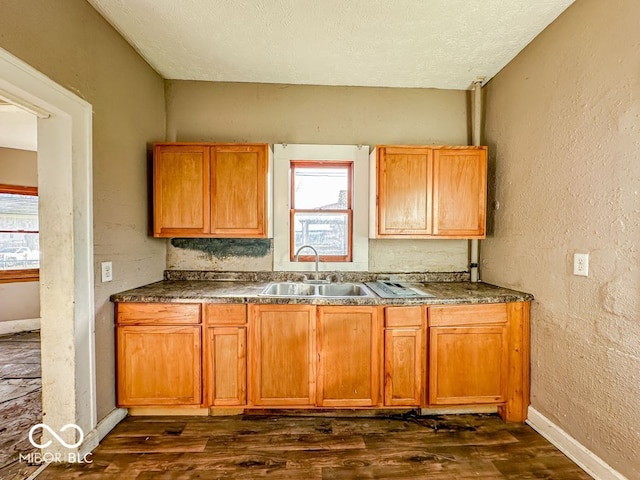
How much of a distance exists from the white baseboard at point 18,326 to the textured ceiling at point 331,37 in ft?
12.8

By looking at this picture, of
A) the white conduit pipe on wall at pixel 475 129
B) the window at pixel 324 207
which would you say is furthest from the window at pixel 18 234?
the white conduit pipe on wall at pixel 475 129

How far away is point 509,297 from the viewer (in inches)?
77.3

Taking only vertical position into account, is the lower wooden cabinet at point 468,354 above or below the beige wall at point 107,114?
below

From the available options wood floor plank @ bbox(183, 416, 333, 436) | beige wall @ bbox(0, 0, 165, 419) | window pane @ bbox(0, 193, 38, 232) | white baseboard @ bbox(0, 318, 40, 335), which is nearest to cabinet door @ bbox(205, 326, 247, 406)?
wood floor plank @ bbox(183, 416, 333, 436)

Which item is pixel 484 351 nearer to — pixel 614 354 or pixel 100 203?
pixel 614 354

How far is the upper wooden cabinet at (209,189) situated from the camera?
224cm

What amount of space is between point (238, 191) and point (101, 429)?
180 cm

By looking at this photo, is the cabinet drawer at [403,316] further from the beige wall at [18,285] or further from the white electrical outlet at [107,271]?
the beige wall at [18,285]

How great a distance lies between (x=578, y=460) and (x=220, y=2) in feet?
11.0

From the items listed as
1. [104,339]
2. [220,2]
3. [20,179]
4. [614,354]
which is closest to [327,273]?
[104,339]

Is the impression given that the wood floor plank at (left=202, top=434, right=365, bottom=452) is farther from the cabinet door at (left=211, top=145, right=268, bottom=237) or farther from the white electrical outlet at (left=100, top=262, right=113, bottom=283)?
the cabinet door at (left=211, top=145, right=268, bottom=237)

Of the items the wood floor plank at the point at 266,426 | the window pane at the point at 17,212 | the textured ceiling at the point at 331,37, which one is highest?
the textured ceiling at the point at 331,37

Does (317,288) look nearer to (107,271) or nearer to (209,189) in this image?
(209,189)

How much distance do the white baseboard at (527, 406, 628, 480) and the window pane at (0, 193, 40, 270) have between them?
5649mm
